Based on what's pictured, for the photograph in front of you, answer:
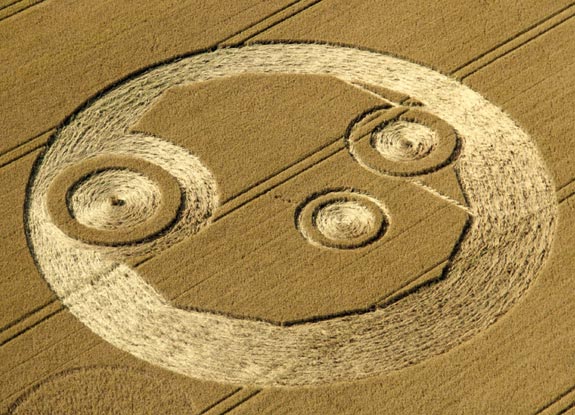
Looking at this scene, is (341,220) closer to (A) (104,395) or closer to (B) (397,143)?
(B) (397,143)

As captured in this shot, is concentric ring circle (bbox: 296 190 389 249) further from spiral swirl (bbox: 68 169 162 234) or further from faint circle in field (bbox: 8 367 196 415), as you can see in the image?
faint circle in field (bbox: 8 367 196 415)

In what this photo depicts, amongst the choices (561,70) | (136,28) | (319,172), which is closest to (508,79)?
(561,70)

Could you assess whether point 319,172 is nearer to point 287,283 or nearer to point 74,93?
point 287,283

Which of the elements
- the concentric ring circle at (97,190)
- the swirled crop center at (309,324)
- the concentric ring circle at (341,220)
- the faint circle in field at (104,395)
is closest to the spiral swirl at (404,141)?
the swirled crop center at (309,324)

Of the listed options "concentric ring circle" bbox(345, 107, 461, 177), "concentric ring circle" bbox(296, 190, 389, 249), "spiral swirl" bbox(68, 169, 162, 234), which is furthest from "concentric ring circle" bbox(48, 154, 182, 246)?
"concentric ring circle" bbox(345, 107, 461, 177)

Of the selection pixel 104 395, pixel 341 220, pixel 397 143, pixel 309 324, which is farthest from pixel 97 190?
pixel 397 143

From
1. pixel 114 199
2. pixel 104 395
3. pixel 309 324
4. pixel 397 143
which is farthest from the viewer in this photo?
pixel 397 143
